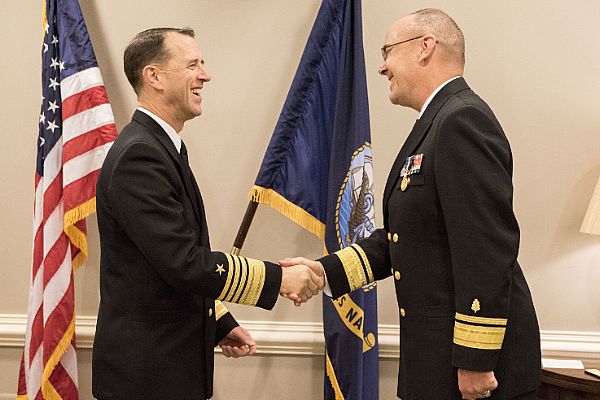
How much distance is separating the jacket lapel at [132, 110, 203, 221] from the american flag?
1.01 metres

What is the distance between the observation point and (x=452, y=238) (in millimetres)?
1918

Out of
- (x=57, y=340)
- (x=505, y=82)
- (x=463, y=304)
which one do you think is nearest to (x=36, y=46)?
(x=57, y=340)

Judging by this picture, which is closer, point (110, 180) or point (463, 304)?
point (463, 304)

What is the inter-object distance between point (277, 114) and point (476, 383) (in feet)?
6.22

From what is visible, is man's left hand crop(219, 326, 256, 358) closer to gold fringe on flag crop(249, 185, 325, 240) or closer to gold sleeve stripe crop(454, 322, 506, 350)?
gold fringe on flag crop(249, 185, 325, 240)

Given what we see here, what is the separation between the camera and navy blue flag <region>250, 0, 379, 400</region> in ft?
10.4

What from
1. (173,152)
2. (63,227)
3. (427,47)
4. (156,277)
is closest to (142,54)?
(173,152)

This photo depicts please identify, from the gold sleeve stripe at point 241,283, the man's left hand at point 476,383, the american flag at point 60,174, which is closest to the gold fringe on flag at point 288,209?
the american flag at point 60,174

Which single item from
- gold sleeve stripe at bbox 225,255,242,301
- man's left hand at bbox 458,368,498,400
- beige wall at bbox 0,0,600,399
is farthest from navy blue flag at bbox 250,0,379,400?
man's left hand at bbox 458,368,498,400

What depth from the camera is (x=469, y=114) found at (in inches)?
76.9

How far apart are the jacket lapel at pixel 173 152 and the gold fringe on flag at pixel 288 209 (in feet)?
3.06

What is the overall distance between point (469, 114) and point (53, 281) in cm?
208

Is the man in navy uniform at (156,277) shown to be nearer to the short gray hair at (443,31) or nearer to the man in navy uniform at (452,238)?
the man in navy uniform at (452,238)

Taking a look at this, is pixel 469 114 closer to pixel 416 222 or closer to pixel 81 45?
pixel 416 222
